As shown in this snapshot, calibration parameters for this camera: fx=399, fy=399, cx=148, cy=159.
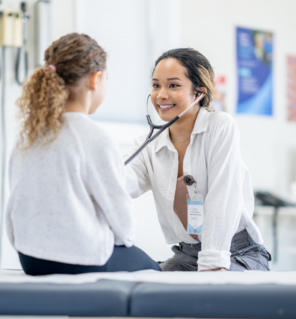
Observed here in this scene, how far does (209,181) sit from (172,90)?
386 mm

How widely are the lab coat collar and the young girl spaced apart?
536 millimetres

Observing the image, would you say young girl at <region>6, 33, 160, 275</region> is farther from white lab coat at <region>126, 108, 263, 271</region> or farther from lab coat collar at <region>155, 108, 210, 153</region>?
lab coat collar at <region>155, 108, 210, 153</region>

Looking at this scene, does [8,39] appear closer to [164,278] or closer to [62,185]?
[62,185]

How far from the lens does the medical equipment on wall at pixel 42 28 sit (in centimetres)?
264

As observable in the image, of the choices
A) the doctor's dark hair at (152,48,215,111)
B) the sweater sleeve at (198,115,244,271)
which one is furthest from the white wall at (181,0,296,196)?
the sweater sleeve at (198,115,244,271)

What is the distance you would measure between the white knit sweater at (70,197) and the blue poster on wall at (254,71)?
3.06 m

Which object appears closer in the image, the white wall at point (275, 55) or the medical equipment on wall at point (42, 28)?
the medical equipment on wall at point (42, 28)

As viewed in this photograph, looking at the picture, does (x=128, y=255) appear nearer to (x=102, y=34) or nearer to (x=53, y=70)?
(x=53, y=70)

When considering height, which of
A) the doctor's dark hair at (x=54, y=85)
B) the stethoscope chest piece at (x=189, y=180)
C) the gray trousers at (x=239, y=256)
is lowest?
the gray trousers at (x=239, y=256)

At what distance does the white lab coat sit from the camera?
1318 mm

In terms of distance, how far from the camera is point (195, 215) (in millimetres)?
1411

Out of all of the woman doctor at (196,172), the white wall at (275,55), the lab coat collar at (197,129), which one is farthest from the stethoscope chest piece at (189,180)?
the white wall at (275,55)

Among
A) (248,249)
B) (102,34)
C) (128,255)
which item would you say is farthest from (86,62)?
(102,34)

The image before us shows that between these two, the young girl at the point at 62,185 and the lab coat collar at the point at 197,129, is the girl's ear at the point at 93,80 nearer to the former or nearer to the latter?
the young girl at the point at 62,185
